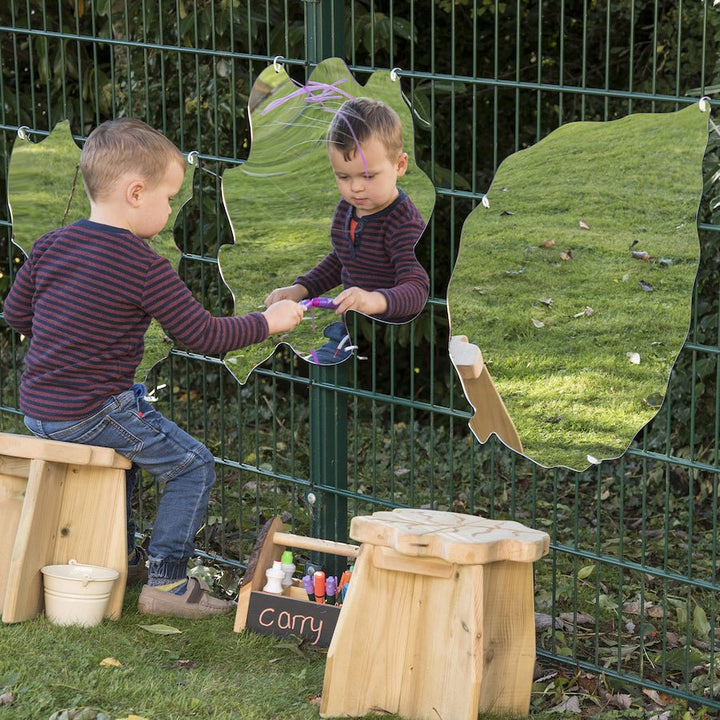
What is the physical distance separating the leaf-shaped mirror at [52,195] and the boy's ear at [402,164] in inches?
44.0

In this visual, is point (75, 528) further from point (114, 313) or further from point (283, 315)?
point (283, 315)

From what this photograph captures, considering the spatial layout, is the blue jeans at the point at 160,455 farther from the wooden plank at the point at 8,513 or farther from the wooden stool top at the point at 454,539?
the wooden stool top at the point at 454,539

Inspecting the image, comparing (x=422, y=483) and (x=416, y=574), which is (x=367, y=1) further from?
(x=416, y=574)

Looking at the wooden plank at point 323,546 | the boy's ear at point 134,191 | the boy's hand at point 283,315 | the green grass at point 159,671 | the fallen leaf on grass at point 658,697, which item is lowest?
the fallen leaf on grass at point 658,697

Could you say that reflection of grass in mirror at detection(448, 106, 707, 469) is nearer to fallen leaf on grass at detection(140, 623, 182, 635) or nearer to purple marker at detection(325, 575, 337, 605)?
purple marker at detection(325, 575, 337, 605)

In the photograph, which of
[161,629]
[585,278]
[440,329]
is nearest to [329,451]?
[161,629]

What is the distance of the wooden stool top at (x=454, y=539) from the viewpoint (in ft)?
11.1

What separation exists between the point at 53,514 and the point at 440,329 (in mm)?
2615

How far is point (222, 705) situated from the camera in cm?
364

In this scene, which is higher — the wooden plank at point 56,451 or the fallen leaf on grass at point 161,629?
the wooden plank at point 56,451

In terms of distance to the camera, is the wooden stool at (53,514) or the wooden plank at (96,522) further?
the wooden plank at (96,522)

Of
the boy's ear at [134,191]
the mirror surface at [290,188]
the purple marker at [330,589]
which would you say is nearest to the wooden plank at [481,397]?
the mirror surface at [290,188]

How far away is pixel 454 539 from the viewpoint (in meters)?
3.42

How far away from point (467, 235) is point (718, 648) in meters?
1.68
